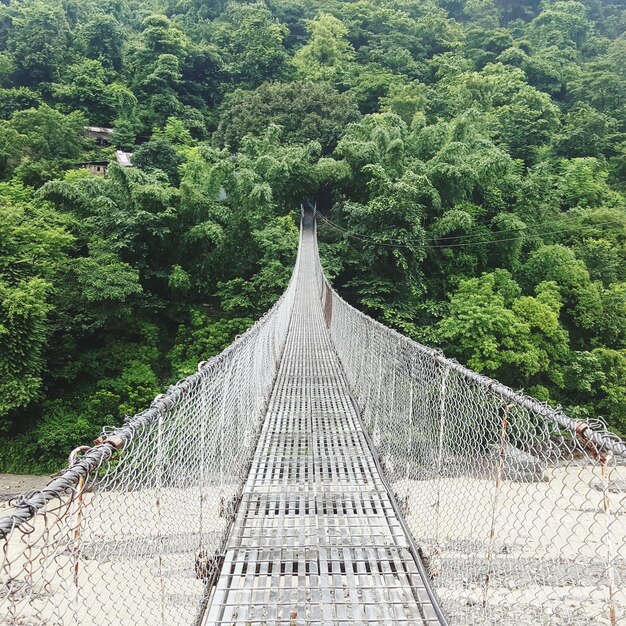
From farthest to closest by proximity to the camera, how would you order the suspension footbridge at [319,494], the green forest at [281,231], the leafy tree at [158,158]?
the leafy tree at [158,158] < the green forest at [281,231] < the suspension footbridge at [319,494]

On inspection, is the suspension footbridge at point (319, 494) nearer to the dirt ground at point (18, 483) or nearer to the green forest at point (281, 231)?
the green forest at point (281, 231)

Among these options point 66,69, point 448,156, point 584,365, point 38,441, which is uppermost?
point 66,69

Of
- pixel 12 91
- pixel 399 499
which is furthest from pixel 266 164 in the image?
pixel 399 499

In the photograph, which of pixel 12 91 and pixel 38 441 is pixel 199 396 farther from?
pixel 12 91

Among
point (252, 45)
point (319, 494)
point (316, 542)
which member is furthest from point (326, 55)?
point (316, 542)

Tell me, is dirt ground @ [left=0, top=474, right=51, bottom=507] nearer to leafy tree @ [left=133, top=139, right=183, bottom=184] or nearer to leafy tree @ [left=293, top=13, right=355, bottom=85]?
leafy tree @ [left=133, top=139, right=183, bottom=184]

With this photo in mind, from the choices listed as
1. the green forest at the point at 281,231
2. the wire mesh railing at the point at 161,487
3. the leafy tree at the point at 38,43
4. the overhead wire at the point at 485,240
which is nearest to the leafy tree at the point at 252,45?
the green forest at the point at 281,231

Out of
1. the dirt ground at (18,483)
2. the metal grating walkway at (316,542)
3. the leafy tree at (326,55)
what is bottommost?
the dirt ground at (18,483)
